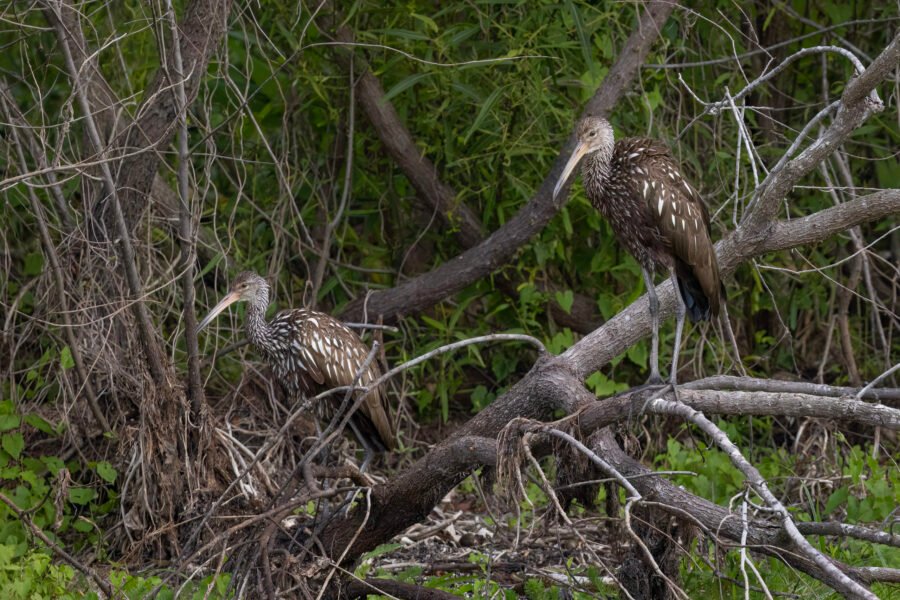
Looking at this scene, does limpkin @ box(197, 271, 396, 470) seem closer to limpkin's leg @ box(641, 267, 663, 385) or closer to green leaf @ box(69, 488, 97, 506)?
green leaf @ box(69, 488, 97, 506)

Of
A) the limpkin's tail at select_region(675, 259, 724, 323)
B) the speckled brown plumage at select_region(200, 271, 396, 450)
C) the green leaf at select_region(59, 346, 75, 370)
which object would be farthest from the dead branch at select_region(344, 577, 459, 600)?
the green leaf at select_region(59, 346, 75, 370)

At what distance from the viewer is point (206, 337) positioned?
19.3ft

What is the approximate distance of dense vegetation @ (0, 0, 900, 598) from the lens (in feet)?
17.3

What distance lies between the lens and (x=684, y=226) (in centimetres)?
445

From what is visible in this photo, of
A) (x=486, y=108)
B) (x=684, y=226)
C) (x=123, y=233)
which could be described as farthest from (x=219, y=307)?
(x=684, y=226)

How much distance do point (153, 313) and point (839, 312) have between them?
3.74 metres

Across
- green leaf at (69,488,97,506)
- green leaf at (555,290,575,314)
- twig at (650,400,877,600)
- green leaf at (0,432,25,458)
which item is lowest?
green leaf at (555,290,575,314)

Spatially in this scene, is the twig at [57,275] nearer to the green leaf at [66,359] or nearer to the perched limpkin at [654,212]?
the green leaf at [66,359]

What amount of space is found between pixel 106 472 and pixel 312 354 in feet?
3.61

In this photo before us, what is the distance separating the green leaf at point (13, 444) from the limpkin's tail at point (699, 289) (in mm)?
3102

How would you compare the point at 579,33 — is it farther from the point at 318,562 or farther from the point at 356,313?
the point at 318,562

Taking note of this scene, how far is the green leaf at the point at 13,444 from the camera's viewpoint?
544cm

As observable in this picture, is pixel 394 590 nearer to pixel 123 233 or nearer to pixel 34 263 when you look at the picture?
pixel 123 233

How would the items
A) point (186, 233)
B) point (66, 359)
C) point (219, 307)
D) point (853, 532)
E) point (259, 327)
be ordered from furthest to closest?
1. point (259, 327)
2. point (66, 359)
3. point (219, 307)
4. point (186, 233)
5. point (853, 532)
